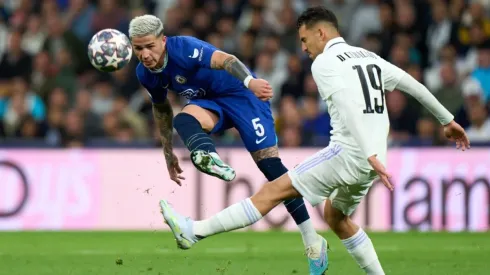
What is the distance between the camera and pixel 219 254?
35.6 feet

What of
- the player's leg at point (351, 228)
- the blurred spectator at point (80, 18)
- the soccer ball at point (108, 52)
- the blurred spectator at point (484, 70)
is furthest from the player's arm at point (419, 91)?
the blurred spectator at point (80, 18)

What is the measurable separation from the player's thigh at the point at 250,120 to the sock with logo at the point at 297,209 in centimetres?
15

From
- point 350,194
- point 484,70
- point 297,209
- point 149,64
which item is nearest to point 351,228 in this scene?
point 350,194

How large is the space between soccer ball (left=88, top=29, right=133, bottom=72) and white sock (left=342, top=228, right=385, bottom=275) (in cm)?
274

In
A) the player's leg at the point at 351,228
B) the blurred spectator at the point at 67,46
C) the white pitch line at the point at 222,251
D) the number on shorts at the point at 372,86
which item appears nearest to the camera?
the number on shorts at the point at 372,86

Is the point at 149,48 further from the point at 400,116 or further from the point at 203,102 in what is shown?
the point at 400,116

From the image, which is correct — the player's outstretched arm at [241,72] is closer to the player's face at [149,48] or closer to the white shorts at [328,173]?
the player's face at [149,48]

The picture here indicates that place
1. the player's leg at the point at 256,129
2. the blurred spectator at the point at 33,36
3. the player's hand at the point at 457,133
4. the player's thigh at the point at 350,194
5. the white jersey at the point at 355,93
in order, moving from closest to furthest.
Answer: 1. the white jersey at the point at 355,93
2. the player's thigh at the point at 350,194
3. the player's hand at the point at 457,133
4. the player's leg at the point at 256,129
5. the blurred spectator at the point at 33,36

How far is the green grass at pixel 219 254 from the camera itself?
9117 mm

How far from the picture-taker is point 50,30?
1734 centimetres

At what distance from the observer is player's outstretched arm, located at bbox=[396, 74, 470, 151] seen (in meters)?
7.34

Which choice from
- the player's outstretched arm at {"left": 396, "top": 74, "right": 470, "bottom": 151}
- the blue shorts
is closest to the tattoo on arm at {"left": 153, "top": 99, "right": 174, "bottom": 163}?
the blue shorts

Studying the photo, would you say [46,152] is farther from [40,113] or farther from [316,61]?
[316,61]

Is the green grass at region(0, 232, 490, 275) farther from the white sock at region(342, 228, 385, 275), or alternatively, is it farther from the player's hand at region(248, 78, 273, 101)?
the player's hand at region(248, 78, 273, 101)
